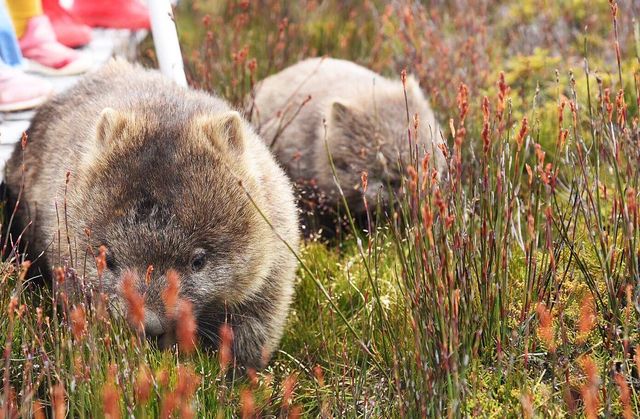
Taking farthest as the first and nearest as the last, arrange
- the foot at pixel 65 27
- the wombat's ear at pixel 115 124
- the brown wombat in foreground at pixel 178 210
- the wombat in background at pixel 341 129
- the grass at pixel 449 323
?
the foot at pixel 65 27, the wombat in background at pixel 341 129, the wombat's ear at pixel 115 124, the brown wombat in foreground at pixel 178 210, the grass at pixel 449 323

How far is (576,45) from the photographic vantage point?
7.60 metres

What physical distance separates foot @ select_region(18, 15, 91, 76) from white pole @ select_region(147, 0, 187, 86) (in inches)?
25.6

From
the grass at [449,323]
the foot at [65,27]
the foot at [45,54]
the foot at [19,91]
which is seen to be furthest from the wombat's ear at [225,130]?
the foot at [65,27]

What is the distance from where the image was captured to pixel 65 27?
626 cm

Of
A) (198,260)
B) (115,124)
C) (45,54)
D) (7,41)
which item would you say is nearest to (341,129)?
(45,54)

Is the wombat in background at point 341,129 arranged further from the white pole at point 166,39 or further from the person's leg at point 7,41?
the person's leg at point 7,41

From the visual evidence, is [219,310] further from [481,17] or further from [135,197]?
[481,17]

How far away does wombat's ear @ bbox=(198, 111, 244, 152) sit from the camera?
4.04 meters

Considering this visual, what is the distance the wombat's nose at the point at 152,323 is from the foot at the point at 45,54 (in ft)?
8.99

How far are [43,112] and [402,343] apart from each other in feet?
8.54

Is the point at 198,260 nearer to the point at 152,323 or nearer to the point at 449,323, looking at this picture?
the point at 152,323

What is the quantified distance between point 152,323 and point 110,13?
12.1 ft

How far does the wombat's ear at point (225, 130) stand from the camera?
13.3 ft

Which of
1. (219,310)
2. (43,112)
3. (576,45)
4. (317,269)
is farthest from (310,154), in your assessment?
(576,45)
